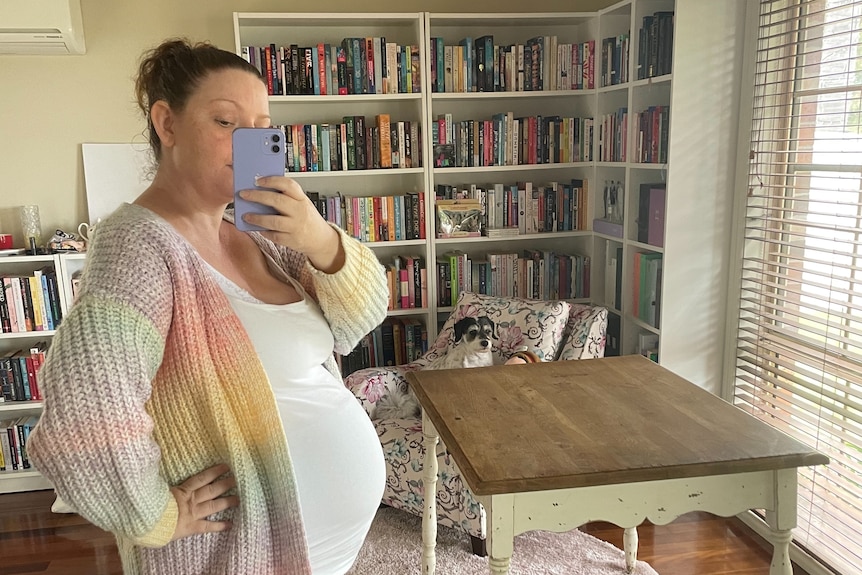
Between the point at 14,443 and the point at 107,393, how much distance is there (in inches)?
102

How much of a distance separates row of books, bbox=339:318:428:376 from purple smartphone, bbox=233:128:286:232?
2192 mm

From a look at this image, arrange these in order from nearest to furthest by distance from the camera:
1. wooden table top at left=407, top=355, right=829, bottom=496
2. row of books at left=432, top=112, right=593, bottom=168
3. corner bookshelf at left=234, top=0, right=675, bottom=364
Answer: wooden table top at left=407, top=355, right=829, bottom=496 → corner bookshelf at left=234, top=0, right=675, bottom=364 → row of books at left=432, top=112, right=593, bottom=168

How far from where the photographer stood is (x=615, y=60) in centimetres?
289

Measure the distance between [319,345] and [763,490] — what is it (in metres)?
0.84

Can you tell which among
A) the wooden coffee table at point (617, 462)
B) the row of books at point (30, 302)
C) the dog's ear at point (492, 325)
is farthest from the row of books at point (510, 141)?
the wooden coffee table at point (617, 462)

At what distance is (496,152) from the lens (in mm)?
3117

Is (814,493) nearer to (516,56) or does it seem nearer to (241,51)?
(516,56)

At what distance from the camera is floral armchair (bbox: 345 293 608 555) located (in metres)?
2.28

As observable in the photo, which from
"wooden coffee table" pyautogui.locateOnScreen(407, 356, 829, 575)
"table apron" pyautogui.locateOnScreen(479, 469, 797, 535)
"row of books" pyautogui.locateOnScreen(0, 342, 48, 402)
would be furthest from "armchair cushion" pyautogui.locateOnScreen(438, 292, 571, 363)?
"row of books" pyautogui.locateOnScreen(0, 342, 48, 402)

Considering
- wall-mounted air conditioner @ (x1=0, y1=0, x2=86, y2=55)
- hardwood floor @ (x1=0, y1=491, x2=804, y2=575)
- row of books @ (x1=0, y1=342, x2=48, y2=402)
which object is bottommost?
hardwood floor @ (x1=0, y1=491, x2=804, y2=575)

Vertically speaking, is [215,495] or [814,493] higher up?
[215,495]

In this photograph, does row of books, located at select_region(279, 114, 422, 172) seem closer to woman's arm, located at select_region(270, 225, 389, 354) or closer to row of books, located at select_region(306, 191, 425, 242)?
row of books, located at select_region(306, 191, 425, 242)

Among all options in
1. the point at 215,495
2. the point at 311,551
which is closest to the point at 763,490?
the point at 311,551

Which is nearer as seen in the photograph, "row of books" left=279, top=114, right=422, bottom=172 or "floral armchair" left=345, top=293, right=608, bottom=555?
"floral armchair" left=345, top=293, right=608, bottom=555
